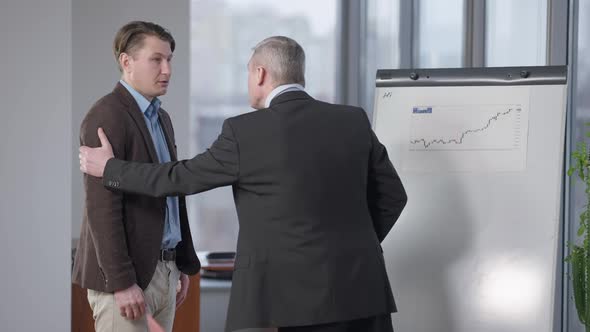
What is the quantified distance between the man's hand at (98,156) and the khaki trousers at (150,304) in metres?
0.35

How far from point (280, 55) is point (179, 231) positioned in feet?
2.03

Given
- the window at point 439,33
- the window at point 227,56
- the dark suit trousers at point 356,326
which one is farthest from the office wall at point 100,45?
the dark suit trousers at point 356,326

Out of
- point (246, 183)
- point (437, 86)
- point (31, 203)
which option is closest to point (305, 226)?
point (246, 183)

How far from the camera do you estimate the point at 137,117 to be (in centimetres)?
247

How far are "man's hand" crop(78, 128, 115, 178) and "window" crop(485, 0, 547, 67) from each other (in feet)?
9.06

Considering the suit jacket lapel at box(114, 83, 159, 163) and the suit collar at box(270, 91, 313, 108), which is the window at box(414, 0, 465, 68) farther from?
the suit jacket lapel at box(114, 83, 159, 163)

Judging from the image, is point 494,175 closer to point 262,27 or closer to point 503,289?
point 503,289

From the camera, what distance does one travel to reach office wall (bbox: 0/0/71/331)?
358cm

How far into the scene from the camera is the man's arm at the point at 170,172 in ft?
7.66

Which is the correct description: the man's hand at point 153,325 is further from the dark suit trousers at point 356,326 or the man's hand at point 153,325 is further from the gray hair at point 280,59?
the gray hair at point 280,59

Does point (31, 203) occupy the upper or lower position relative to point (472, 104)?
lower

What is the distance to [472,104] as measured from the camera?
3.28 meters

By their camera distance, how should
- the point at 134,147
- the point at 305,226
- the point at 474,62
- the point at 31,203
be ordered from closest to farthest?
the point at 305,226 → the point at 134,147 → the point at 31,203 → the point at 474,62

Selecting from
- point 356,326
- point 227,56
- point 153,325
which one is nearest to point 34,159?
point 153,325
